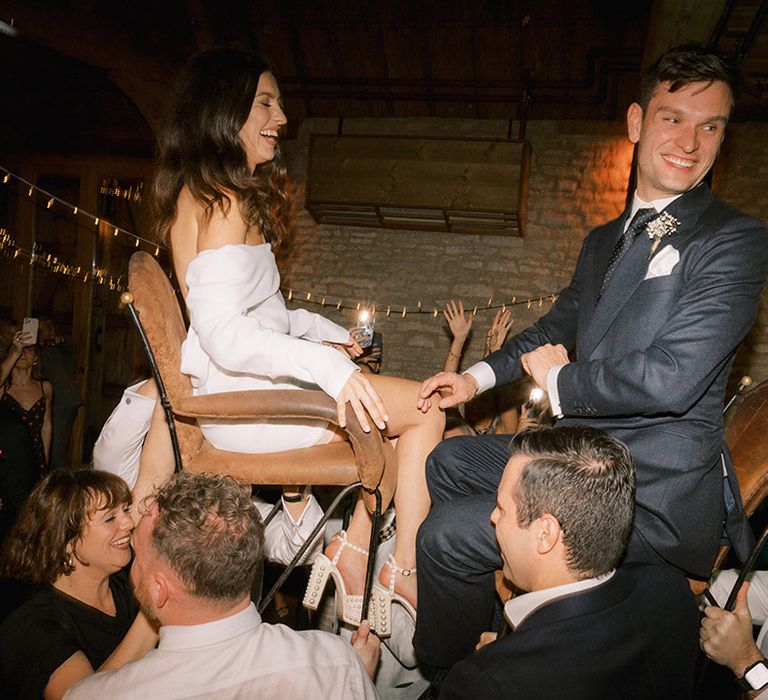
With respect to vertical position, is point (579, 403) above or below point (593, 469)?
above

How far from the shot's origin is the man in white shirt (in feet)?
4.68

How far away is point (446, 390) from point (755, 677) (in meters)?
1.28

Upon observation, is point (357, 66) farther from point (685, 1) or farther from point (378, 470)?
point (378, 470)

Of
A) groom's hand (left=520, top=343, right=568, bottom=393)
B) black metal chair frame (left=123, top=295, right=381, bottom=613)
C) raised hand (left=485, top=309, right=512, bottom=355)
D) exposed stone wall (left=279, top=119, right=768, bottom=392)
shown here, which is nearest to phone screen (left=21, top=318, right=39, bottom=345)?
exposed stone wall (left=279, top=119, right=768, bottom=392)

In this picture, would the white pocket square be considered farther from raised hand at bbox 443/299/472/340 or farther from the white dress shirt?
raised hand at bbox 443/299/472/340

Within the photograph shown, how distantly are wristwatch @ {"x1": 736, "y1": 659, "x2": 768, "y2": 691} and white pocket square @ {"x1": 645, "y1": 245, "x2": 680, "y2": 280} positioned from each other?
1.26 m

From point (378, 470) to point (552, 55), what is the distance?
236 inches

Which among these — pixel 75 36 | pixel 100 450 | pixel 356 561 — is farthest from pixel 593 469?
pixel 75 36

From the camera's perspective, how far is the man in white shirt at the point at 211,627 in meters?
1.43

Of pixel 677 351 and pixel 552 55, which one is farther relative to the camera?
pixel 552 55

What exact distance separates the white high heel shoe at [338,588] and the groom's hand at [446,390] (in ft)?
1.86

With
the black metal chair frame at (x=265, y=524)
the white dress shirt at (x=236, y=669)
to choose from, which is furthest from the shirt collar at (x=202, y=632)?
the black metal chair frame at (x=265, y=524)

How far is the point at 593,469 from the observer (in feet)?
4.53

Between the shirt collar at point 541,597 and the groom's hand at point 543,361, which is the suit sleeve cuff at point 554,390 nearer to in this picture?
the groom's hand at point 543,361
